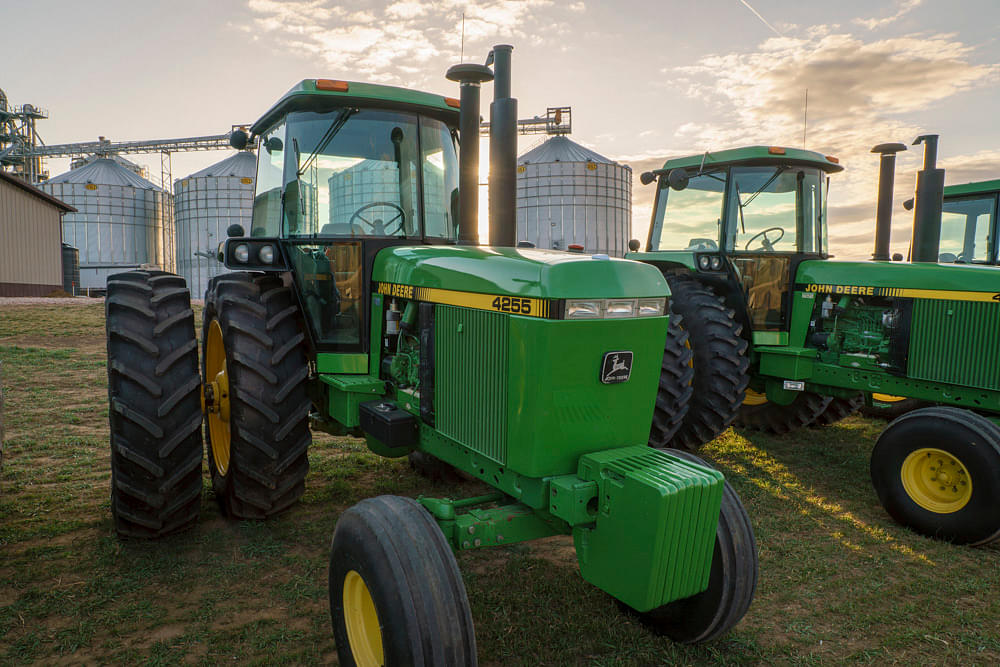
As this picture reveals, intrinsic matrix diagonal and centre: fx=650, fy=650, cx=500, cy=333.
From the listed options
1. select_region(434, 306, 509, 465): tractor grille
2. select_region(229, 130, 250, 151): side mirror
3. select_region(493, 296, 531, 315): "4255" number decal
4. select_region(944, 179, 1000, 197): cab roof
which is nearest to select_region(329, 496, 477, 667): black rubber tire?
select_region(434, 306, 509, 465): tractor grille

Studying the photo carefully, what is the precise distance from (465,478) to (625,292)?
106 inches

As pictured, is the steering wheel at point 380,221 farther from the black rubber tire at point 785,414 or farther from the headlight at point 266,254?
the black rubber tire at point 785,414

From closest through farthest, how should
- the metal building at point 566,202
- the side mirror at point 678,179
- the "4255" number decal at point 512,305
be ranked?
1. the "4255" number decal at point 512,305
2. the side mirror at point 678,179
3. the metal building at point 566,202

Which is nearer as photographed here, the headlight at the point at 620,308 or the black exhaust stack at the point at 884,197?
the headlight at the point at 620,308

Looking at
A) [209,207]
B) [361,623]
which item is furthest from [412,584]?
[209,207]

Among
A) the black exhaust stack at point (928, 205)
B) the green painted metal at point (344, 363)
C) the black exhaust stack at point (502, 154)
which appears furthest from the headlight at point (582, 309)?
the black exhaust stack at point (928, 205)

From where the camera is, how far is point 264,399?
3.46 meters

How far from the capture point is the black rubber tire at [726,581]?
254 centimetres

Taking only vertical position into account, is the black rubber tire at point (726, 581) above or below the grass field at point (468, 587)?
above

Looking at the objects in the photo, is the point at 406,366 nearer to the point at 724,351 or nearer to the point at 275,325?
A: the point at 275,325

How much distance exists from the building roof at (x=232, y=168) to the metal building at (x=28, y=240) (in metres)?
4.94

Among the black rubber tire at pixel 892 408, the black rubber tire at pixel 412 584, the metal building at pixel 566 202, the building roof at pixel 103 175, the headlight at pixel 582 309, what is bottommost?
the black rubber tire at pixel 892 408

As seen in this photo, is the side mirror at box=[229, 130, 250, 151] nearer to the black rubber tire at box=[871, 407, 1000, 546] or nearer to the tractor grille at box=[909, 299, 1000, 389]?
the black rubber tire at box=[871, 407, 1000, 546]

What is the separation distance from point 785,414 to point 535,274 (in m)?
4.87
